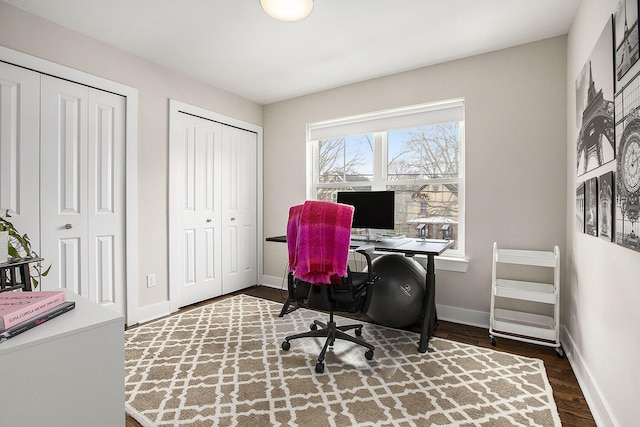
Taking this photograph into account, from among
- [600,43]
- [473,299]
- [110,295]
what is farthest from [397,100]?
[110,295]

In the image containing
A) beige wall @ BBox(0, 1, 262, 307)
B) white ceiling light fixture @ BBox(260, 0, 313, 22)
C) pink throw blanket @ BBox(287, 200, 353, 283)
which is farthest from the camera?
beige wall @ BBox(0, 1, 262, 307)

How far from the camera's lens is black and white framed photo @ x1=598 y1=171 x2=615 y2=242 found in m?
1.46

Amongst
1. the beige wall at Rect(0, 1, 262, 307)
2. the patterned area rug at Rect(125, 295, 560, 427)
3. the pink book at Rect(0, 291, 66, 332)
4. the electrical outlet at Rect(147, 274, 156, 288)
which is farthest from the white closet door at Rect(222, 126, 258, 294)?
the pink book at Rect(0, 291, 66, 332)

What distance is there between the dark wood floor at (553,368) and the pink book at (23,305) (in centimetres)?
95

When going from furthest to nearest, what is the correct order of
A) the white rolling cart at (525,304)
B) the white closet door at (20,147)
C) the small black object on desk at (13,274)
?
the white rolling cart at (525,304) < the white closet door at (20,147) < the small black object on desk at (13,274)

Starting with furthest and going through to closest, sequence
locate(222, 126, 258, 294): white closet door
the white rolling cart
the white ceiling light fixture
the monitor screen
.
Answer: locate(222, 126, 258, 294): white closet door, the monitor screen, the white rolling cart, the white ceiling light fixture

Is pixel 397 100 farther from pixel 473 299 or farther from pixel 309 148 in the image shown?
pixel 473 299

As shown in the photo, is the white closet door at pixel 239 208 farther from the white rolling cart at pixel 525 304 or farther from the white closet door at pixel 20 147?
the white rolling cart at pixel 525 304

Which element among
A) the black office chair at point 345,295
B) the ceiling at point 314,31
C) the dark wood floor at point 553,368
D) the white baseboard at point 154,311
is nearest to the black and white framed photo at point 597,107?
the ceiling at point 314,31

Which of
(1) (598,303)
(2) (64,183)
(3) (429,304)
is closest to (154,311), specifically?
(2) (64,183)

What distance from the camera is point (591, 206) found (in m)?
1.78

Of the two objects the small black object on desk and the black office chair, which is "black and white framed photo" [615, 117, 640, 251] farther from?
the small black object on desk

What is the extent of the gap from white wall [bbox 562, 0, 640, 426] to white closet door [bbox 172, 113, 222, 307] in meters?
3.40

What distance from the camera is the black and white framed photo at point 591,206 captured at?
1.70 metres
